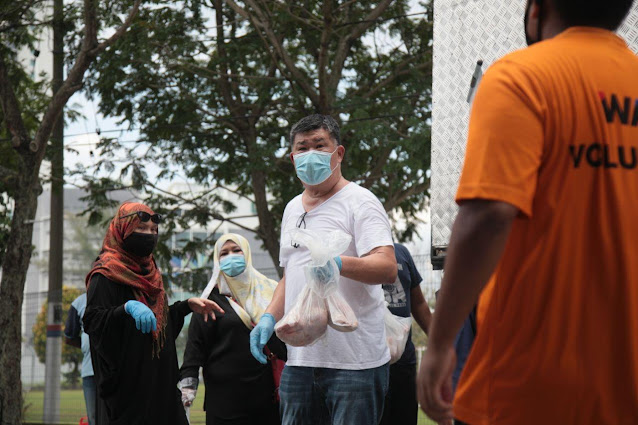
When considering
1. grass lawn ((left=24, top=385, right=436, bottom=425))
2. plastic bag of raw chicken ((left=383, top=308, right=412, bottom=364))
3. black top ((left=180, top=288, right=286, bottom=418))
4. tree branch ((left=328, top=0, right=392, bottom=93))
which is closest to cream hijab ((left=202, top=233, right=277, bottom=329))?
black top ((left=180, top=288, right=286, bottom=418))

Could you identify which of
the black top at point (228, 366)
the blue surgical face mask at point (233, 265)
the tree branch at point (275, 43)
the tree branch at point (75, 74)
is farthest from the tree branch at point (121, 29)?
the black top at point (228, 366)

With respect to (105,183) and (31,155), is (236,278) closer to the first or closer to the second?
(31,155)

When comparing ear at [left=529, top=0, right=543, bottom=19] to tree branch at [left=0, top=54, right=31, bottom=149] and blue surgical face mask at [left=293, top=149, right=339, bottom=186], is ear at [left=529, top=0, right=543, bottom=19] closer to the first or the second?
blue surgical face mask at [left=293, top=149, right=339, bottom=186]

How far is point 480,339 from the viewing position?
6.99ft

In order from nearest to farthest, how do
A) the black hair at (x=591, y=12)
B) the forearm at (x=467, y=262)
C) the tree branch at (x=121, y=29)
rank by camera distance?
the forearm at (x=467, y=262) < the black hair at (x=591, y=12) < the tree branch at (x=121, y=29)

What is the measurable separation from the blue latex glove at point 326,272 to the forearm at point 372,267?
26 millimetres

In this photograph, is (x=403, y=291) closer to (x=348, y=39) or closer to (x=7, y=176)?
(x=348, y=39)

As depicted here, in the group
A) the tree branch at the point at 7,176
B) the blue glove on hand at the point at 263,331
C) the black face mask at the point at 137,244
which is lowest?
the blue glove on hand at the point at 263,331

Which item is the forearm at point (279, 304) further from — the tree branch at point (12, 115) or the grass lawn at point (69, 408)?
the grass lawn at point (69, 408)

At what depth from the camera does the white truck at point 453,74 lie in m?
5.03

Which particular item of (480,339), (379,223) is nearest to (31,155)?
(379,223)

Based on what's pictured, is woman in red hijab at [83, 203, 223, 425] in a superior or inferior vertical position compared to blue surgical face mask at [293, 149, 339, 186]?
inferior

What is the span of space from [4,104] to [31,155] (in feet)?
3.14

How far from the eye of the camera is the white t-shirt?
4.21 metres
